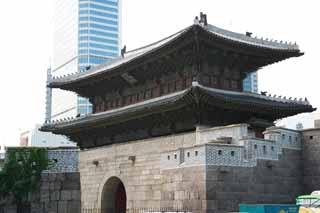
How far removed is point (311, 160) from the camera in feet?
83.0

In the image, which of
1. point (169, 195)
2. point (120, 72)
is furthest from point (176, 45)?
point (169, 195)

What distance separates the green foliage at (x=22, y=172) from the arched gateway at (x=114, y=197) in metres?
5.17

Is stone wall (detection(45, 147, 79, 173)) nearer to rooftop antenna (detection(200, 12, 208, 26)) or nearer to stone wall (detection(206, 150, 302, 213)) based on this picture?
rooftop antenna (detection(200, 12, 208, 26))

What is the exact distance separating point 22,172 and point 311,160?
727 inches

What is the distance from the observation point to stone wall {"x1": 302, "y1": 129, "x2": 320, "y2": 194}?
82.1 ft

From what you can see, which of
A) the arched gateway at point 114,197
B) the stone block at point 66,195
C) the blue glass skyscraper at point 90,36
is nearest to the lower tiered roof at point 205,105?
the arched gateway at point 114,197

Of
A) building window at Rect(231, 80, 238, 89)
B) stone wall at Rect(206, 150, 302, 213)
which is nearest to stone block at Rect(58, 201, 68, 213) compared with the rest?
building window at Rect(231, 80, 238, 89)

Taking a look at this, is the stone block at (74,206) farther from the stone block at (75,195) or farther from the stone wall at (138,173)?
the stone wall at (138,173)

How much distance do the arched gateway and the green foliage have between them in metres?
5.17

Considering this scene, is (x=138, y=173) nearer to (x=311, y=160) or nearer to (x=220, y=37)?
(x=220, y=37)

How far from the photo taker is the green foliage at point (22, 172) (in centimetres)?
3281

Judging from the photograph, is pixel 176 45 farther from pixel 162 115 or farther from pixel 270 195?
pixel 270 195

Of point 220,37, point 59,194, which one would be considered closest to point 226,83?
point 220,37

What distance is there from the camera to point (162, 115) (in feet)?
89.7
